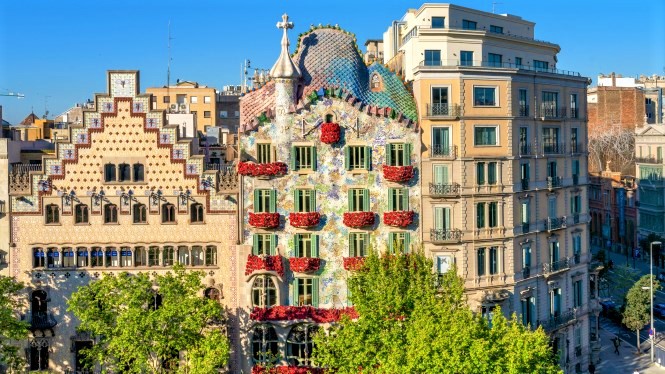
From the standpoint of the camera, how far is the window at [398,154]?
67250mm

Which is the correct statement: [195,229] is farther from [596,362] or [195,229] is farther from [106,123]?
[596,362]

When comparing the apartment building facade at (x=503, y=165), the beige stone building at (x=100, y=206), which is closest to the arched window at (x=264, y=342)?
the beige stone building at (x=100, y=206)

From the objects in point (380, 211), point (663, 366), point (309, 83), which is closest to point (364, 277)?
point (380, 211)

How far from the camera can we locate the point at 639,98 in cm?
16362

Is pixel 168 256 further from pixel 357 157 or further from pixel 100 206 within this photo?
pixel 357 157

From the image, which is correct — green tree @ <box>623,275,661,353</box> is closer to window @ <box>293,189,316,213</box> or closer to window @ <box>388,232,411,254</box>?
window @ <box>388,232,411,254</box>

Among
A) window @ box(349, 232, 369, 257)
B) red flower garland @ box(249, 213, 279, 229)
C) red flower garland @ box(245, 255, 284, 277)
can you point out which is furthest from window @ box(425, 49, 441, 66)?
red flower garland @ box(245, 255, 284, 277)

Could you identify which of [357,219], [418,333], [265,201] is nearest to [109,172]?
[265,201]

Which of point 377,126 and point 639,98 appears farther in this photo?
point 639,98

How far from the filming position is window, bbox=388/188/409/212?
67.2m

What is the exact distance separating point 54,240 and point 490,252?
3313 cm

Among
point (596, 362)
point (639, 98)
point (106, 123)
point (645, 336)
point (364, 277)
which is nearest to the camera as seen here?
point (364, 277)

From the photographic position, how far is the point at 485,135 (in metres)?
68.5

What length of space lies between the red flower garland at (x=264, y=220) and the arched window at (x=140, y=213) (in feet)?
26.4
